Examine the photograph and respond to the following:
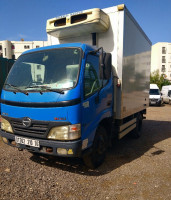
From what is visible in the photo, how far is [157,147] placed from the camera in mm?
5031

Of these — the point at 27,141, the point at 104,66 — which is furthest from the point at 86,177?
the point at 104,66

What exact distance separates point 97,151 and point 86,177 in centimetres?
56

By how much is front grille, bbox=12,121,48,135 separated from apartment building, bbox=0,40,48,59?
49532 millimetres

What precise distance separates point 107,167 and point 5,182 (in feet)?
6.80

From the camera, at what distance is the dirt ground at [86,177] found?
2746 mm

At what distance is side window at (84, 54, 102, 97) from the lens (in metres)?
3.02

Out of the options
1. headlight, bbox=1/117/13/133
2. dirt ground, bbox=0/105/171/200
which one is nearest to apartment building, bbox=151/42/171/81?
dirt ground, bbox=0/105/171/200

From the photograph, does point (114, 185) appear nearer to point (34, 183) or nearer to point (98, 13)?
point (34, 183)

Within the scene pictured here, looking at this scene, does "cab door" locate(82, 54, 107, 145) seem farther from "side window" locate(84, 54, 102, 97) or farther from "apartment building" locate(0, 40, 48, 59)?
"apartment building" locate(0, 40, 48, 59)

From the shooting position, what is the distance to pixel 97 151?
3.52 m

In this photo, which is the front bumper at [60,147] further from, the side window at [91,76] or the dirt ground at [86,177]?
the side window at [91,76]

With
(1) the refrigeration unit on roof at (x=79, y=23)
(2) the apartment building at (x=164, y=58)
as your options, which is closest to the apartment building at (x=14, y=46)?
(2) the apartment building at (x=164, y=58)

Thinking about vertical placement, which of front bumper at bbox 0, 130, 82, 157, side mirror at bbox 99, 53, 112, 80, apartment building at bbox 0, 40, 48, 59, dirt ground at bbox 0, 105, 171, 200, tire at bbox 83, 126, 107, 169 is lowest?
dirt ground at bbox 0, 105, 171, 200

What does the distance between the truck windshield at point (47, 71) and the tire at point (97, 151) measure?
131 centimetres
